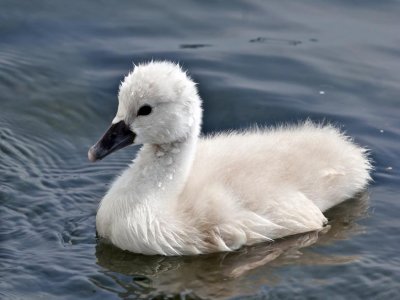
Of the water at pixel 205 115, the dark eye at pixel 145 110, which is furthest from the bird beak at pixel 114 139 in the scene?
the water at pixel 205 115

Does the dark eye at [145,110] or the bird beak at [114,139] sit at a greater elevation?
the dark eye at [145,110]

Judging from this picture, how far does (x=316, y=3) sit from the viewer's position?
11.2m

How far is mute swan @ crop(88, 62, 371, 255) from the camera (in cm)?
699

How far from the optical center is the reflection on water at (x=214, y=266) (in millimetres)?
6668

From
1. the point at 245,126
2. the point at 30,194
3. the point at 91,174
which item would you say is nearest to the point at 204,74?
the point at 245,126

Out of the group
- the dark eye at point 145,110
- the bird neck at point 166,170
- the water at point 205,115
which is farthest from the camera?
the bird neck at point 166,170

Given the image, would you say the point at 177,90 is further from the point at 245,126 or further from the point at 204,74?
the point at 204,74

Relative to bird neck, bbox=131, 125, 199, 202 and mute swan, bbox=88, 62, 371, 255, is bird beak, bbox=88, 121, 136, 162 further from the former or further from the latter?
bird neck, bbox=131, 125, 199, 202

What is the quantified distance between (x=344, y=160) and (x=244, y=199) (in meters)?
1.03

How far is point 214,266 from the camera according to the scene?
6973 mm

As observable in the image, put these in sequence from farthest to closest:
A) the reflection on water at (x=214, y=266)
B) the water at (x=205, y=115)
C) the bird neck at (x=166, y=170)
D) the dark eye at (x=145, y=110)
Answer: the bird neck at (x=166, y=170) < the dark eye at (x=145, y=110) < the water at (x=205, y=115) < the reflection on water at (x=214, y=266)

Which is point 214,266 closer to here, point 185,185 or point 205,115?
point 185,185

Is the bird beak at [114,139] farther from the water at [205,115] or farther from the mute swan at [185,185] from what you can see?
the water at [205,115]

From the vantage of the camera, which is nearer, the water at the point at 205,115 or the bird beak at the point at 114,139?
the water at the point at 205,115
